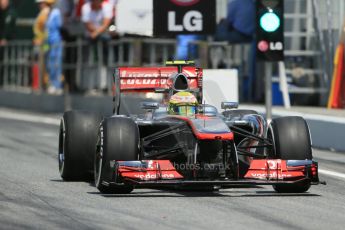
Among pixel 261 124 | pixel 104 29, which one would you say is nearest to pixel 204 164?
pixel 261 124

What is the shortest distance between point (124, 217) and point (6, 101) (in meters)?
30.8

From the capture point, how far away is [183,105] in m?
14.6

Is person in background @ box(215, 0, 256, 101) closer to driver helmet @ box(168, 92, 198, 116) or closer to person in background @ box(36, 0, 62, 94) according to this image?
person in background @ box(36, 0, 62, 94)

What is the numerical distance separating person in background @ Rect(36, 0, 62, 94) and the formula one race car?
22.3 meters

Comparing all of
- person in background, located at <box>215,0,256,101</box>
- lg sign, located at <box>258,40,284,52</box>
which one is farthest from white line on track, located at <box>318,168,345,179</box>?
person in background, located at <box>215,0,256,101</box>

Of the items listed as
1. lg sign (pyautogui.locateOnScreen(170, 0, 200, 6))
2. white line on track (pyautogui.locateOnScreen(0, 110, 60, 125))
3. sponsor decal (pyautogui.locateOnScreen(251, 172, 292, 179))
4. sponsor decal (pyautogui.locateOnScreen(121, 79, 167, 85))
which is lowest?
white line on track (pyautogui.locateOnScreen(0, 110, 60, 125))

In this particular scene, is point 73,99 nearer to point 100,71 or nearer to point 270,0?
point 100,71

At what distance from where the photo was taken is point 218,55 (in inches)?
1231

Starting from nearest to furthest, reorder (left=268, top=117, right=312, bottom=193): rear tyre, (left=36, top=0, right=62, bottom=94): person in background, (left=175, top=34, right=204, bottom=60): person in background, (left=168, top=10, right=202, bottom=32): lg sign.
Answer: (left=268, top=117, right=312, bottom=193): rear tyre < (left=168, top=10, right=202, bottom=32): lg sign < (left=175, top=34, right=204, bottom=60): person in background < (left=36, top=0, right=62, bottom=94): person in background

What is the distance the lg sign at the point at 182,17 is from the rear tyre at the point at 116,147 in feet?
40.5

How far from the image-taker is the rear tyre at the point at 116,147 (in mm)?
13305

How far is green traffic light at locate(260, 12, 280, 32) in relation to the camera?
21.8 meters

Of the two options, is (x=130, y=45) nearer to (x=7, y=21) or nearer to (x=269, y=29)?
(x=7, y=21)

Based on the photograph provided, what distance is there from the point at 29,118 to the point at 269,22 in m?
12.2
